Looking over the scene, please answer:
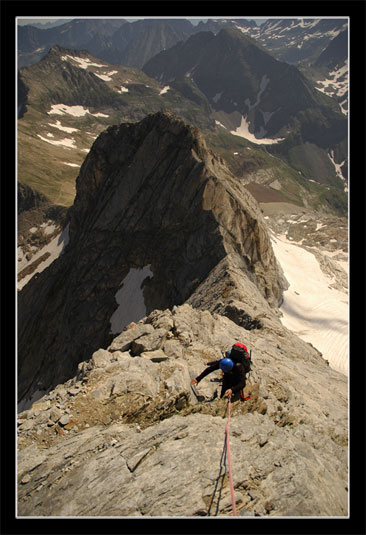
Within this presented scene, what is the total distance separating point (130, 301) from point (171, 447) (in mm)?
24431

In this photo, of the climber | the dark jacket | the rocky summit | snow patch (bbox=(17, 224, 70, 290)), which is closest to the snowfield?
the rocky summit

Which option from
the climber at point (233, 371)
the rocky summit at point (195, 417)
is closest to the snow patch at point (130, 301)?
the rocky summit at point (195, 417)

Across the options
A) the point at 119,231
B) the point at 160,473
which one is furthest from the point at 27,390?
the point at 160,473

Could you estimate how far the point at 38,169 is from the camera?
119125mm

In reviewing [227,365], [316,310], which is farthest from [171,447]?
[316,310]

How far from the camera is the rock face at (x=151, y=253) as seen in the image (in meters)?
27.6

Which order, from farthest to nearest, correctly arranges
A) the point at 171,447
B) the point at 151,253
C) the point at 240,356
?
the point at 151,253 < the point at 240,356 < the point at 171,447

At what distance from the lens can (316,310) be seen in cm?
3419

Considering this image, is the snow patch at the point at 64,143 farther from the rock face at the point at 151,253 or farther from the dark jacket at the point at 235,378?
the dark jacket at the point at 235,378

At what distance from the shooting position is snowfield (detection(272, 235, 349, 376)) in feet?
95.0

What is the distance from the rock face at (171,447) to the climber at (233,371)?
1.56 feet

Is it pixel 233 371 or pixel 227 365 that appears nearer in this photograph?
pixel 227 365

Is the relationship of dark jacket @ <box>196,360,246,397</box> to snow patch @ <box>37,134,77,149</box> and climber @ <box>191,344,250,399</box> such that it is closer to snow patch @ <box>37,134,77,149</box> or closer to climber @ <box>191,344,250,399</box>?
climber @ <box>191,344,250,399</box>

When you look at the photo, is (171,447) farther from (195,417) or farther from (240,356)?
(240,356)
